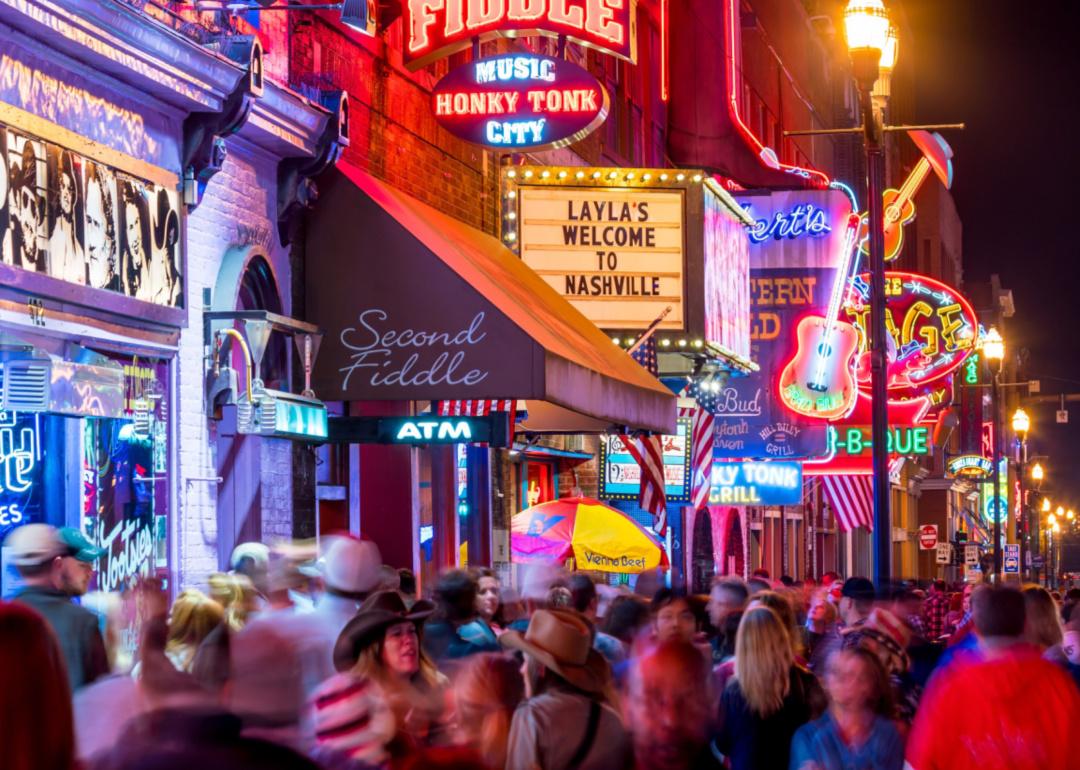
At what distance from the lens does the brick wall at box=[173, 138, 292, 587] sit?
14.1 metres

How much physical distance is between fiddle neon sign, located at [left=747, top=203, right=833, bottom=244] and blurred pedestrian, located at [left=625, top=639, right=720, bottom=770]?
976 inches

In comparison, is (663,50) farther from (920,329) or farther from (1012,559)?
(1012,559)

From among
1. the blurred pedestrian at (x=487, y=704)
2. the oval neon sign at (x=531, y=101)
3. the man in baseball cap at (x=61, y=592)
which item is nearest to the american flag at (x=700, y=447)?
the oval neon sign at (x=531, y=101)

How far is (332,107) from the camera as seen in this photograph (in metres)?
16.4

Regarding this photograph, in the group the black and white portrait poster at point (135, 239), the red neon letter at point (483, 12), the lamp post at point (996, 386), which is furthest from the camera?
the lamp post at point (996, 386)

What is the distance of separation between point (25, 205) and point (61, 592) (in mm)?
3365

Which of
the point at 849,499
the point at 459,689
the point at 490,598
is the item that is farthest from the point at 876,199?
the point at 849,499

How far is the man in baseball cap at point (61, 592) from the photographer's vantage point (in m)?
8.61

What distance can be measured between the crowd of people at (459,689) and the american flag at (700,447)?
55.0 ft

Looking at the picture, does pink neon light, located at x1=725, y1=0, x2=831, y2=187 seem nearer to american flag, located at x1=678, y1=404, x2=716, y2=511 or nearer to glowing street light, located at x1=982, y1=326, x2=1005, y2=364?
american flag, located at x1=678, y1=404, x2=716, y2=511

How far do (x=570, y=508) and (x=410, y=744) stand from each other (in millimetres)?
16711

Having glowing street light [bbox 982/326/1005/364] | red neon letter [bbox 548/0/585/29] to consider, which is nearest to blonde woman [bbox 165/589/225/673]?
red neon letter [bbox 548/0/585/29]

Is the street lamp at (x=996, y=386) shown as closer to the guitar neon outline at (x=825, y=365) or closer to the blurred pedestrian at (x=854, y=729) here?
the guitar neon outline at (x=825, y=365)

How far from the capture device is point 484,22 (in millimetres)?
18031
